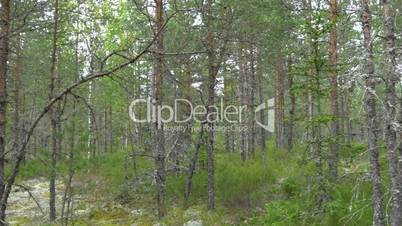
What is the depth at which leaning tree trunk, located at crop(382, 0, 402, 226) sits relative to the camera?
5.15 meters

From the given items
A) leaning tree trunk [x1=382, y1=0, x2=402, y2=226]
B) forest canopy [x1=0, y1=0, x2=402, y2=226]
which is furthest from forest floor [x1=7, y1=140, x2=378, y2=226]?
leaning tree trunk [x1=382, y1=0, x2=402, y2=226]

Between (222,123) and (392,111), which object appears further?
(222,123)

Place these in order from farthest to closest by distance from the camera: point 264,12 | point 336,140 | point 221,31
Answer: point 221,31 → point 264,12 → point 336,140

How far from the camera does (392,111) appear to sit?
5.32 metres

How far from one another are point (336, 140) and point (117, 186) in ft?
34.0

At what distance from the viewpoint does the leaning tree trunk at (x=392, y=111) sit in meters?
5.15

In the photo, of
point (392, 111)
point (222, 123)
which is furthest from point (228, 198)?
point (392, 111)

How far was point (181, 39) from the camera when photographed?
13.1 metres

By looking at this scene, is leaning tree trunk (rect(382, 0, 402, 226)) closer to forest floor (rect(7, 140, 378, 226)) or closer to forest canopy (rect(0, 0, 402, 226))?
forest canopy (rect(0, 0, 402, 226))

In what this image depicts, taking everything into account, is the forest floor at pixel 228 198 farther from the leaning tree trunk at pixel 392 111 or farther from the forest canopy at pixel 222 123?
the leaning tree trunk at pixel 392 111

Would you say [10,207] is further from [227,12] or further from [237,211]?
[227,12]

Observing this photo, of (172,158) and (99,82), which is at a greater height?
(99,82)

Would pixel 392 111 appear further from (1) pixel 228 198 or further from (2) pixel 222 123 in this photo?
(2) pixel 222 123

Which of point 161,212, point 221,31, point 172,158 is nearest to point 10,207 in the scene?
point 172,158
